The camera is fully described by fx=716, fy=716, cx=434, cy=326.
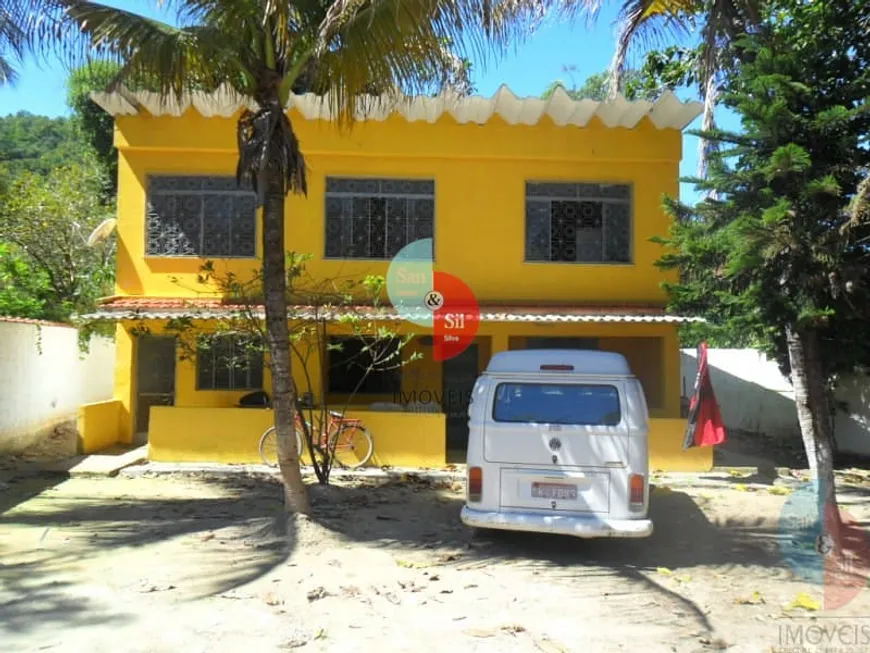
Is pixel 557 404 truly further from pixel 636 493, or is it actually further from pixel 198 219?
pixel 198 219

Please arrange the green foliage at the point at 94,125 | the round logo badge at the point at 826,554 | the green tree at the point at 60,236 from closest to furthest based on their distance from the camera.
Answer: the round logo badge at the point at 826,554, the green tree at the point at 60,236, the green foliage at the point at 94,125

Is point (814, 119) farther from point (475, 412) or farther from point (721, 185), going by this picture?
point (475, 412)

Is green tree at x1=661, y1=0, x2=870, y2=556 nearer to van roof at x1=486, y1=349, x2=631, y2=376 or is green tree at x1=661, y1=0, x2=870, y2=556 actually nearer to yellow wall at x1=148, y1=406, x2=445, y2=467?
van roof at x1=486, y1=349, x2=631, y2=376

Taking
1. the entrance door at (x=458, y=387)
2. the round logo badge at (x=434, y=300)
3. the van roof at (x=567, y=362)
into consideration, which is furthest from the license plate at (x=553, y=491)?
the entrance door at (x=458, y=387)

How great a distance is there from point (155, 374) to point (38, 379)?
2031 mm

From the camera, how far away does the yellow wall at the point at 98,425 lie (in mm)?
11688

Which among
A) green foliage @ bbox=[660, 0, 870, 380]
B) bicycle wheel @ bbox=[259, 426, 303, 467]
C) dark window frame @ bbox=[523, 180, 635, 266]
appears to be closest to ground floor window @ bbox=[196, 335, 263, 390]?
bicycle wheel @ bbox=[259, 426, 303, 467]

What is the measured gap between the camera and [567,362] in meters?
7.06

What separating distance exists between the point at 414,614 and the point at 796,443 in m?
12.1

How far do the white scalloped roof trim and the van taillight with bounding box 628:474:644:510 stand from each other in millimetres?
7427

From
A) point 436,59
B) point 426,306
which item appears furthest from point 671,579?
point 426,306

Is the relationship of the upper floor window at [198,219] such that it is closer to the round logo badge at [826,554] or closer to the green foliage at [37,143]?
the round logo badge at [826,554]

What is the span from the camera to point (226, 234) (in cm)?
1283

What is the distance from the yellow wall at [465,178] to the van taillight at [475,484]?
631 cm
